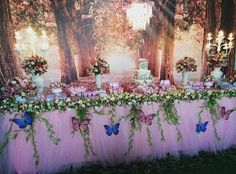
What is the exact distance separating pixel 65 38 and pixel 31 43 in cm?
61

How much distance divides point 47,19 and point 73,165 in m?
2.55

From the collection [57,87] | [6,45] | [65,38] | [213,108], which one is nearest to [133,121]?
[57,87]

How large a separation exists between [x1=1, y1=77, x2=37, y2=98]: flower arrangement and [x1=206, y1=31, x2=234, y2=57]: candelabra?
3396 mm

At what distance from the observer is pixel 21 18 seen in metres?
4.93

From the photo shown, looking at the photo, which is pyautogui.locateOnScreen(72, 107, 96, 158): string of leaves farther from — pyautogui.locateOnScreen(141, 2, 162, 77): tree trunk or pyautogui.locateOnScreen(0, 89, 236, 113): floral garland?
pyautogui.locateOnScreen(141, 2, 162, 77): tree trunk

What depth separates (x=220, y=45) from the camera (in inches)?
227

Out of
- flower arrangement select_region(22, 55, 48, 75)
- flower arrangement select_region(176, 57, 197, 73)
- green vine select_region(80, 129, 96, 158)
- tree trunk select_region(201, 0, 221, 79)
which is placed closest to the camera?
green vine select_region(80, 129, 96, 158)

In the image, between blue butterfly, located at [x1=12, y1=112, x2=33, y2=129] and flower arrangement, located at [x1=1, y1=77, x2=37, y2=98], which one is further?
flower arrangement, located at [x1=1, y1=77, x2=37, y2=98]

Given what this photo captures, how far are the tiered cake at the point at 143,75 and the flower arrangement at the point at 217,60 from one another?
1259 mm

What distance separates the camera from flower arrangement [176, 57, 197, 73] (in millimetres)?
5391

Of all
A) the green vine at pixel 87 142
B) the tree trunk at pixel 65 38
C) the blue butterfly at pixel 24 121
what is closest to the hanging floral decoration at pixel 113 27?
the tree trunk at pixel 65 38

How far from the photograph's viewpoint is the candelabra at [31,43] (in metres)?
4.82

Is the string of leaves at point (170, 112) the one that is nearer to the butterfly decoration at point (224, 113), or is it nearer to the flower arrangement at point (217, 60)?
the butterfly decoration at point (224, 113)

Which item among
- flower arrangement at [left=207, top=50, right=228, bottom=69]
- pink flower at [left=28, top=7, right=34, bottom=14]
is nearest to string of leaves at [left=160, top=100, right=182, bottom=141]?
flower arrangement at [left=207, top=50, right=228, bottom=69]
